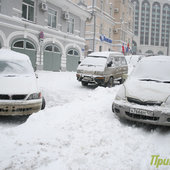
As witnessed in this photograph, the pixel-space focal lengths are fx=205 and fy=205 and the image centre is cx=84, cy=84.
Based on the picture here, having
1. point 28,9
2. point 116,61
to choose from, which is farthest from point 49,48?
point 116,61

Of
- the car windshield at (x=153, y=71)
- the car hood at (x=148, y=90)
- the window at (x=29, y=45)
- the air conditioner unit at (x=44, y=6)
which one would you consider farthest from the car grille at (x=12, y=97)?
the air conditioner unit at (x=44, y=6)

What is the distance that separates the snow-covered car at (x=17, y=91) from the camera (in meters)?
5.10

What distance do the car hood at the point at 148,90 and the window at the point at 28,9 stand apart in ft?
50.2

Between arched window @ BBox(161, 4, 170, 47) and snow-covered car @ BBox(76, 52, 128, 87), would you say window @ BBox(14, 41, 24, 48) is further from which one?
arched window @ BBox(161, 4, 170, 47)

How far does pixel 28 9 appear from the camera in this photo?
18.2 meters

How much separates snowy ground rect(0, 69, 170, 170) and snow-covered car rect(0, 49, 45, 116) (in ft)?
1.07

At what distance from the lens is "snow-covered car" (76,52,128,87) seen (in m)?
10.8

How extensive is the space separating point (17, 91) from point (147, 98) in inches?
127

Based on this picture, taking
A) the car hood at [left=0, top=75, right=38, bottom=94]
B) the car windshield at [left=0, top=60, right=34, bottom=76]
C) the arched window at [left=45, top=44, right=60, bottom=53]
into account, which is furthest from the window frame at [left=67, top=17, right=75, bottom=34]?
the car hood at [left=0, top=75, right=38, bottom=94]

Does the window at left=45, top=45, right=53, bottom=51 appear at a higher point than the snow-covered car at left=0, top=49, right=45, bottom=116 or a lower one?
higher

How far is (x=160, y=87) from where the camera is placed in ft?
16.4

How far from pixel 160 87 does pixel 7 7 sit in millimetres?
15031

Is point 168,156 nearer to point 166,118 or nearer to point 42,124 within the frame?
point 166,118

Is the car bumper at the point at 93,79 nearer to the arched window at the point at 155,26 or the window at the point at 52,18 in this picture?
the window at the point at 52,18
